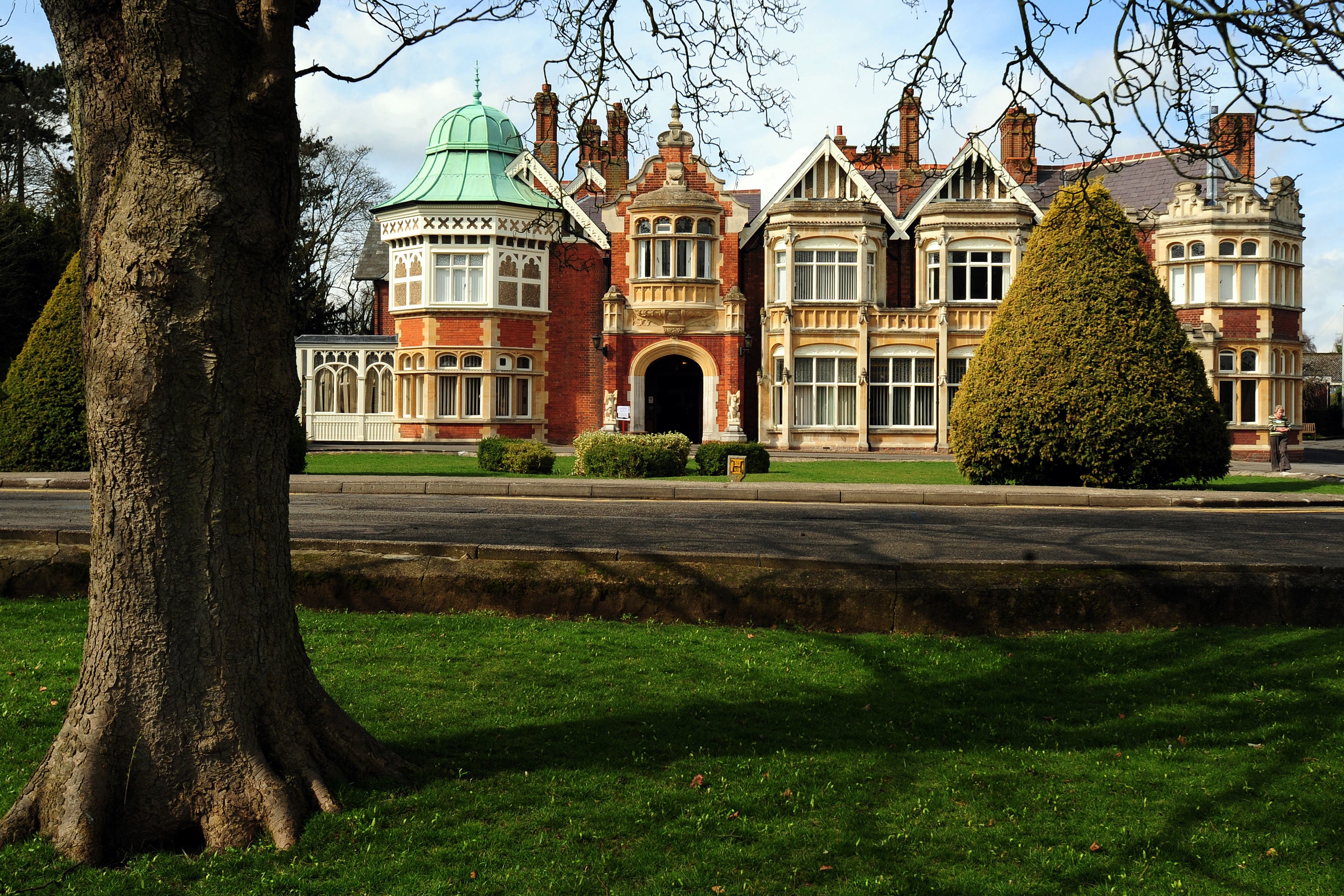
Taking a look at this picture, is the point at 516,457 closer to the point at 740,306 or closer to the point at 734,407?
the point at 734,407

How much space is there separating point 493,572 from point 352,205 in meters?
46.2

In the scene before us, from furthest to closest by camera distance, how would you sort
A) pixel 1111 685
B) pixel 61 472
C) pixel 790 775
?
pixel 61 472, pixel 1111 685, pixel 790 775

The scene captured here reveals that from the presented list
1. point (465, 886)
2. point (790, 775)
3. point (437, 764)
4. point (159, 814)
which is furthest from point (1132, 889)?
point (159, 814)

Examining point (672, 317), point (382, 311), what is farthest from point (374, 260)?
point (672, 317)

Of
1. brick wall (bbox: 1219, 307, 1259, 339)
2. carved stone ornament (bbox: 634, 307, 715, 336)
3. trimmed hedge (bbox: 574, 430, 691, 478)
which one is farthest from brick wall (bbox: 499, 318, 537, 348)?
brick wall (bbox: 1219, 307, 1259, 339)

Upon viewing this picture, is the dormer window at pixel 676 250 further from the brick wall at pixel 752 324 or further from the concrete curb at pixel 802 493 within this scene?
the concrete curb at pixel 802 493

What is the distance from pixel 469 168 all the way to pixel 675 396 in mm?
10503

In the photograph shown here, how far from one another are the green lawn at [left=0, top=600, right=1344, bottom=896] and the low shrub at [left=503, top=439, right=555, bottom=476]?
14.7 m

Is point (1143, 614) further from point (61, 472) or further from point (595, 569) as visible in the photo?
point (61, 472)

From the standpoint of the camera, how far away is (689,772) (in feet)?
16.0

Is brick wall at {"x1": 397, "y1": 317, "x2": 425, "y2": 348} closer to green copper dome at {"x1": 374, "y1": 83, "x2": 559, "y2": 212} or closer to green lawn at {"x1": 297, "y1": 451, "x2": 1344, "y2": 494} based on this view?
green copper dome at {"x1": 374, "y1": 83, "x2": 559, "y2": 212}

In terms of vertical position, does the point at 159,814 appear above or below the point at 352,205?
below

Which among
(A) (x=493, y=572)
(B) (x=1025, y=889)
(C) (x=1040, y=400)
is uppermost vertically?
(C) (x=1040, y=400)

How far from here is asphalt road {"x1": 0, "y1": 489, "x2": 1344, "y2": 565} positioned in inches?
420
